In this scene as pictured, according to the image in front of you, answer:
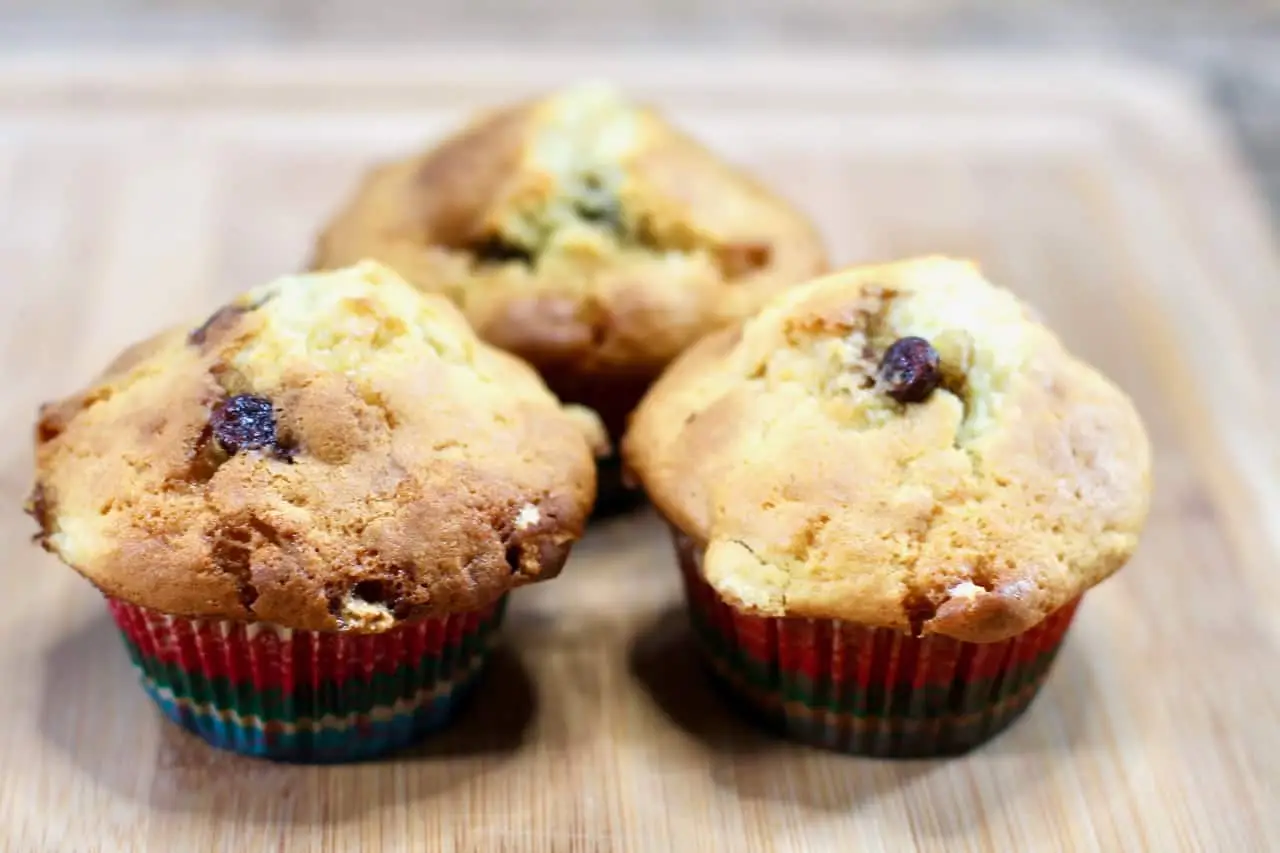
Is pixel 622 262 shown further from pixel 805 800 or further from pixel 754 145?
pixel 754 145

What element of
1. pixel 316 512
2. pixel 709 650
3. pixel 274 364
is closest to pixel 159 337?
pixel 274 364

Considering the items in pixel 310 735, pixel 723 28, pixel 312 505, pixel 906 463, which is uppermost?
pixel 906 463

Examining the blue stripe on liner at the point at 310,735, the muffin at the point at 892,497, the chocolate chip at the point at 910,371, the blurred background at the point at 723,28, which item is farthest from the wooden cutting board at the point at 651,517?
the chocolate chip at the point at 910,371

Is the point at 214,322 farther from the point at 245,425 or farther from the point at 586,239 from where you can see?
the point at 586,239

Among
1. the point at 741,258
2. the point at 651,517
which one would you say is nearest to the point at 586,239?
the point at 741,258

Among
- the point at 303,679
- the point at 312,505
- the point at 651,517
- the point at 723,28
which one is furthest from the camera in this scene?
the point at 723,28

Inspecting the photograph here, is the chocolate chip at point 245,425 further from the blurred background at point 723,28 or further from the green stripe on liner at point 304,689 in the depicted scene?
the blurred background at point 723,28

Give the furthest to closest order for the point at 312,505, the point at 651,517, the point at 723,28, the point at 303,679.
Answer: the point at 723,28
the point at 651,517
the point at 303,679
the point at 312,505
